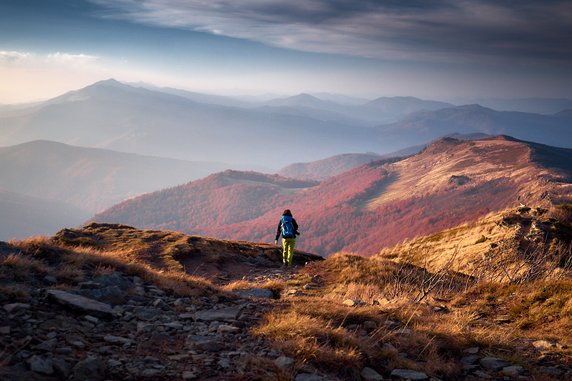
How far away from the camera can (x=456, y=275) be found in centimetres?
1909

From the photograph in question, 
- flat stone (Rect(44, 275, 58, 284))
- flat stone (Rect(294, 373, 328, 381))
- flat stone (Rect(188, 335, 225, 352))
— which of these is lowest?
flat stone (Rect(188, 335, 225, 352))

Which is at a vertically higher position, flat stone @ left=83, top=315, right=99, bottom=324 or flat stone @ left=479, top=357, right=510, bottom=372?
flat stone @ left=83, top=315, right=99, bottom=324

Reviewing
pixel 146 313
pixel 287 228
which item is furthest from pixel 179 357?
pixel 287 228

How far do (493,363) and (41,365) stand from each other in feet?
26.2

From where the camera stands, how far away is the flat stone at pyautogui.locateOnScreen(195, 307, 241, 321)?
871cm

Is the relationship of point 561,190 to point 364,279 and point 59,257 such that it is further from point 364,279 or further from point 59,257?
point 59,257

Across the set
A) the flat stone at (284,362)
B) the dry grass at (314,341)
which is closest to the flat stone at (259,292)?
the dry grass at (314,341)

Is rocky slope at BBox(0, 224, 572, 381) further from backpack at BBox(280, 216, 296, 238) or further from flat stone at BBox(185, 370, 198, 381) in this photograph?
backpack at BBox(280, 216, 296, 238)

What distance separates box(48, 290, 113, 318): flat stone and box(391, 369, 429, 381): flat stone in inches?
228

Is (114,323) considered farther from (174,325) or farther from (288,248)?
(288,248)

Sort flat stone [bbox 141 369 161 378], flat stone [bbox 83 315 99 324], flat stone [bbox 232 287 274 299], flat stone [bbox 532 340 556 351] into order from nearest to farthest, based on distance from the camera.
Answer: flat stone [bbox 141 369 161 378], flat stone [bbox 83 315 99 324], flat stone [bbox 532 340 556 351], flat stone [bbox 232 287 274 299]

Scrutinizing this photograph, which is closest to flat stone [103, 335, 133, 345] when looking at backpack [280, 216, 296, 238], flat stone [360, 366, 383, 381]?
flat stone [360, 366, 383, 381]

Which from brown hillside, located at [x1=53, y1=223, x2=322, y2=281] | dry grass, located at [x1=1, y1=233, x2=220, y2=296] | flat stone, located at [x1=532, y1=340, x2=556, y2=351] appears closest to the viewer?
flat stone, located at [x1=532, y1=340, x2=556, y2=351]

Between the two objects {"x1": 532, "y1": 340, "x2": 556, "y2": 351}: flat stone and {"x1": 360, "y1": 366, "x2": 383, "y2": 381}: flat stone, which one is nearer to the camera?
{"x1": 360, "y1": 366, "x2": 383, "y2": 381}: flat stone
